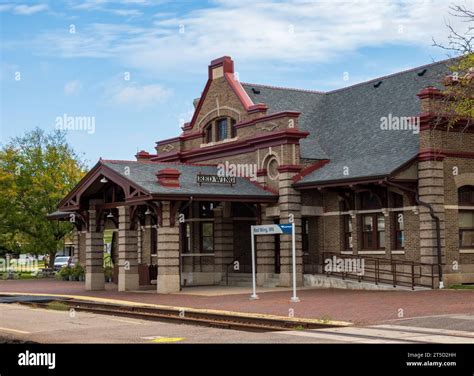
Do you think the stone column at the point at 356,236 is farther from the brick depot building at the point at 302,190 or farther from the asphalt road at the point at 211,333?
the asphalt road at the point at 211,333

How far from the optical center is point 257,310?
23.1m

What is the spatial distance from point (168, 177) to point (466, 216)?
37.0 ft

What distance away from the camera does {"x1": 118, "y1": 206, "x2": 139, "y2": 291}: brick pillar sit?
3419cm

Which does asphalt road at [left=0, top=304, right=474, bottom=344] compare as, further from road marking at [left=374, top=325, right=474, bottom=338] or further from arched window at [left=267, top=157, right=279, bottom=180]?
arched window at [left=267, top=157, right=279, bottom=180]

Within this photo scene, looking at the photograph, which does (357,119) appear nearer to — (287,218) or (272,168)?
(272,168)

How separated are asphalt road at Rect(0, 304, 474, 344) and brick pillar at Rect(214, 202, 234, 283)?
51.2ft

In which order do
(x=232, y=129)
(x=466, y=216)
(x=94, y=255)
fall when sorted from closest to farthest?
(x=466, y=216)
(x=94, y=255)
(x=232, y=129)

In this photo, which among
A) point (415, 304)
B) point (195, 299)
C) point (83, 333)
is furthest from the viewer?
point (195, 299)

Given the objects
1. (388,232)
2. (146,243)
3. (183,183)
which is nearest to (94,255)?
(183,183)

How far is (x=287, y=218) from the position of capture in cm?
3356
